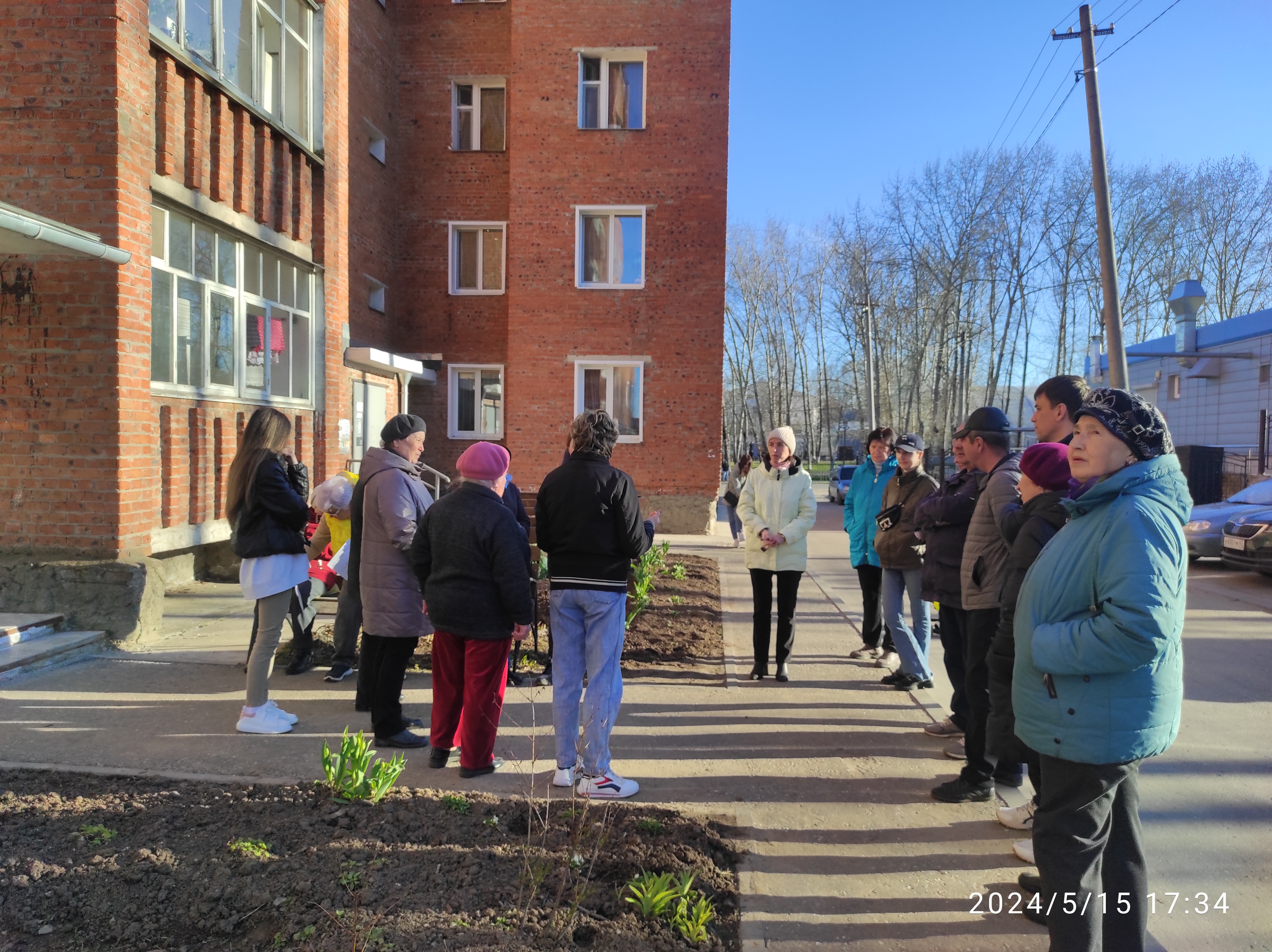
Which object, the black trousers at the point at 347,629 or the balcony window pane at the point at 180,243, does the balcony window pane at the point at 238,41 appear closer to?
the balcony window pane at the point at 180,243

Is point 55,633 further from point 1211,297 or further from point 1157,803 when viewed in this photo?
point 1211,297

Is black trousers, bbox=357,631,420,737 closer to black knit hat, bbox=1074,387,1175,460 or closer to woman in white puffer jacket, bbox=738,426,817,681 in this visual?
woman in white puffer jacket, bbox=738,426,817,681

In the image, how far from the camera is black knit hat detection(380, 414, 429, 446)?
16.6 ft

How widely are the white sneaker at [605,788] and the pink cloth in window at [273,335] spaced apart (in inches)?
329

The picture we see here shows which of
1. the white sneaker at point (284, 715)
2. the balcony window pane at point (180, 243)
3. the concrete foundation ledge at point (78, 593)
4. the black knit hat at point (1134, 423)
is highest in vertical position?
the balcony window pane at point (180, 243)

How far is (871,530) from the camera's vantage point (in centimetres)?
700

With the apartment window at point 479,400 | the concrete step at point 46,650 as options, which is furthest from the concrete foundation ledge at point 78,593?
the apartment window at point 479,400

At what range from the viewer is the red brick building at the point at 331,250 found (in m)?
7.09

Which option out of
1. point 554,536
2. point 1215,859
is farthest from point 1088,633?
point 554,536

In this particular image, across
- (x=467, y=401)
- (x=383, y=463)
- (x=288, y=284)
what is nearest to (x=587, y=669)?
(x=383, y=463)

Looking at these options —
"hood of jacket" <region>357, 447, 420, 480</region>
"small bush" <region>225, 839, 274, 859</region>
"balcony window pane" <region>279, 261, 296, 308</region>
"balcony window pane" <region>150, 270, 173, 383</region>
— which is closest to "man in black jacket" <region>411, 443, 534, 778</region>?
"hood of jacket" <region>357, 447, 420, 480</region>

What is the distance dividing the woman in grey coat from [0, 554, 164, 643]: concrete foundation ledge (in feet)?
10.5

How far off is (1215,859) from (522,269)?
1657 cm

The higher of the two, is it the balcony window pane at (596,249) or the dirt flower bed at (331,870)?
the balcony window pane at (596,249)
